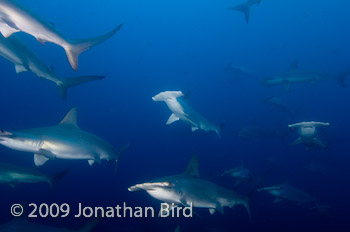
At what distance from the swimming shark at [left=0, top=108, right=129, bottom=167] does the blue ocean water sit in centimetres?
809

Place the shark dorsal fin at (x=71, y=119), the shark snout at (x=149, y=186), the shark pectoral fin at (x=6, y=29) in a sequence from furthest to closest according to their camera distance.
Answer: the shark dorsal fin at (x=71, y=119) < the shark snout at (x=149, y=186) < the shark pectoral fin at (x=6, y=29)

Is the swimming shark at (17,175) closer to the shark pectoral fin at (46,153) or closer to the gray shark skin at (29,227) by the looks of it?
the gray shark skin at (29,227)

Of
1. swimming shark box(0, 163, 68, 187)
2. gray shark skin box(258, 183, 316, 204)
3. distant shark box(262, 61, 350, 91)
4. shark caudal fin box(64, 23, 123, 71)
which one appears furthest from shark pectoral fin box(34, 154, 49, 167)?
distant shark box(262, 61, 350, 91)

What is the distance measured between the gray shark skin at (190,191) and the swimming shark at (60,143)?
2.00m

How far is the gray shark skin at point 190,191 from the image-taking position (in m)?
3.83

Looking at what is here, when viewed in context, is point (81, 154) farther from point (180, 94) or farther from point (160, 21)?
point (160, 21)

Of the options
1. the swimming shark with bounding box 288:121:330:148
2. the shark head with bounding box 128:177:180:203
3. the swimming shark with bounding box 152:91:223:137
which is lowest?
the shark head with bounding box 128:177:180:203

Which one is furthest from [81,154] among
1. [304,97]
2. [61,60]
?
[304,97]

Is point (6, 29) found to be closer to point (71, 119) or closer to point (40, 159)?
point (40, 159)

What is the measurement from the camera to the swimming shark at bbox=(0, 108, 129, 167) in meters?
4.51

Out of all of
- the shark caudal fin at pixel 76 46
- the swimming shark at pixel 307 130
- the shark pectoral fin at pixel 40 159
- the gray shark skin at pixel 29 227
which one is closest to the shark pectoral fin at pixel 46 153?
the shark pectoral fin at pixel 40 159

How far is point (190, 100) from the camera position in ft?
136

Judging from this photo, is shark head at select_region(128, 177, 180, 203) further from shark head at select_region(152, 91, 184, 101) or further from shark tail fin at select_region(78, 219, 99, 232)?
shark head at select_region(152, 91, 184, 101)

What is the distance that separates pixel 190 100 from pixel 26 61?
3664 centimetres
